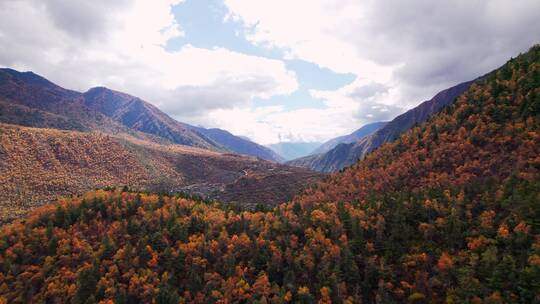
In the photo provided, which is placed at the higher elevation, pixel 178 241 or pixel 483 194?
pixel 483 194

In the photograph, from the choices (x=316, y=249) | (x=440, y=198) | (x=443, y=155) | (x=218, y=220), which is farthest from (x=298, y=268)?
(x=443, y=155)

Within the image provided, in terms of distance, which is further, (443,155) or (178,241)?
(443,155)

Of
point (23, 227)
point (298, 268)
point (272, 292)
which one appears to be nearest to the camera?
point (272, 292)

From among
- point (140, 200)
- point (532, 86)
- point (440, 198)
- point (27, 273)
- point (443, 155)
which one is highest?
point (532, 86)

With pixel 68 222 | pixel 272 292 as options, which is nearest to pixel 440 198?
pixel 272 292

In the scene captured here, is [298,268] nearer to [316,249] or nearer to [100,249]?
[316,249]

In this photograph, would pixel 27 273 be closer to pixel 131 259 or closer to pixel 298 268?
pixel 131 259

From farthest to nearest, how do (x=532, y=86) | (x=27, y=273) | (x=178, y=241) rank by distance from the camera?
(x=532, y=86)
(x=178, y=241)
(x=27, y=273)
